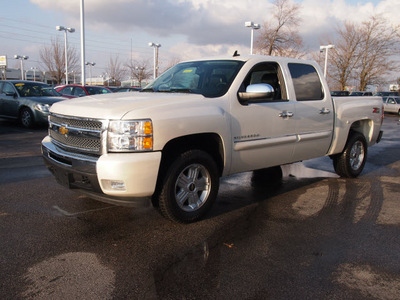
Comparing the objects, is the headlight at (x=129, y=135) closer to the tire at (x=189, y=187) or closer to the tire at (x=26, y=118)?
the tire at (x=189, y=187)

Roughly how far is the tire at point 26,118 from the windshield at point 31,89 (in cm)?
60

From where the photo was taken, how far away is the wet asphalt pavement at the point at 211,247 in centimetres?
273

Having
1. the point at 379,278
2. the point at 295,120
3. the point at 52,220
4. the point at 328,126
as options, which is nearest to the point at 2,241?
the point at 52,220

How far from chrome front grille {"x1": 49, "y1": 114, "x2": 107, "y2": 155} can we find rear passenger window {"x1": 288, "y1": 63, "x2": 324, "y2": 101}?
9.65 ft

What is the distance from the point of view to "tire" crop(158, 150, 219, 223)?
3.70m

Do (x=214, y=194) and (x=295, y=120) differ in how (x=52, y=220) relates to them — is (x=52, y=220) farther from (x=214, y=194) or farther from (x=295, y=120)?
(x=295, y=120)

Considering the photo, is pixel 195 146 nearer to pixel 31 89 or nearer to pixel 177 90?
pixel 177 90

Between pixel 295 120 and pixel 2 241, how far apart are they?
12.5ft

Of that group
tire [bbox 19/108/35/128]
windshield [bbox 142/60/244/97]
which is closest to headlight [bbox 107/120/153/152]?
windshield [bbox 142/60/244/97]

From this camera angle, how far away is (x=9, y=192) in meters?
4.98

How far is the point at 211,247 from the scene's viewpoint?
3.43 meters

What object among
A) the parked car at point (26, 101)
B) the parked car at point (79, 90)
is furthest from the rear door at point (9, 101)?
the parked car at point (79, 90)

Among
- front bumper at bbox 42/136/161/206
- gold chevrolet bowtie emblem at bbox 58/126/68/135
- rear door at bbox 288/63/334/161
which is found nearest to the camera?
front bumper at bbox 42/136/161/206

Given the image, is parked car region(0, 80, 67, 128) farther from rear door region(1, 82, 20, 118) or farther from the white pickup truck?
the white pickup truck
